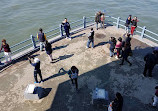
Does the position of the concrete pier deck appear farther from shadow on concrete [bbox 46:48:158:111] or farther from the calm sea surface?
the calm sea surface

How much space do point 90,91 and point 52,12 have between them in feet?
81.9

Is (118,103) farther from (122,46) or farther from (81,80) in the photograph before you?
(122,46)

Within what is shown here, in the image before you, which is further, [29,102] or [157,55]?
[157,55]

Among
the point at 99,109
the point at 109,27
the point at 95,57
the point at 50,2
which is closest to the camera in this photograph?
the point at 99,109

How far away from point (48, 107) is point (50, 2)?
3191 centimetres

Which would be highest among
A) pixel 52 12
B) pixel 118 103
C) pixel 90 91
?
pixel 52 12

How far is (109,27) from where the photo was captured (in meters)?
15.9

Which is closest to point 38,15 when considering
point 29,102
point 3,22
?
point 3,22

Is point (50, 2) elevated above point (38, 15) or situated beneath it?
elevated above

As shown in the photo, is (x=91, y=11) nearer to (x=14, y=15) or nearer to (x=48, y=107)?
(x=14, y=15)

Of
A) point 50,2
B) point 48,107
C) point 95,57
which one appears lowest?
point 48,107

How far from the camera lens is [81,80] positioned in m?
9.60

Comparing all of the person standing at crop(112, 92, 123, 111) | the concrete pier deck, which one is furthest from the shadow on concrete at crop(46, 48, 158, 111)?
the person standing at crop(112, 92, 123, 111)

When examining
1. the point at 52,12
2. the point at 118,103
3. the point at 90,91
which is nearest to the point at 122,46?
the point at 90,91
